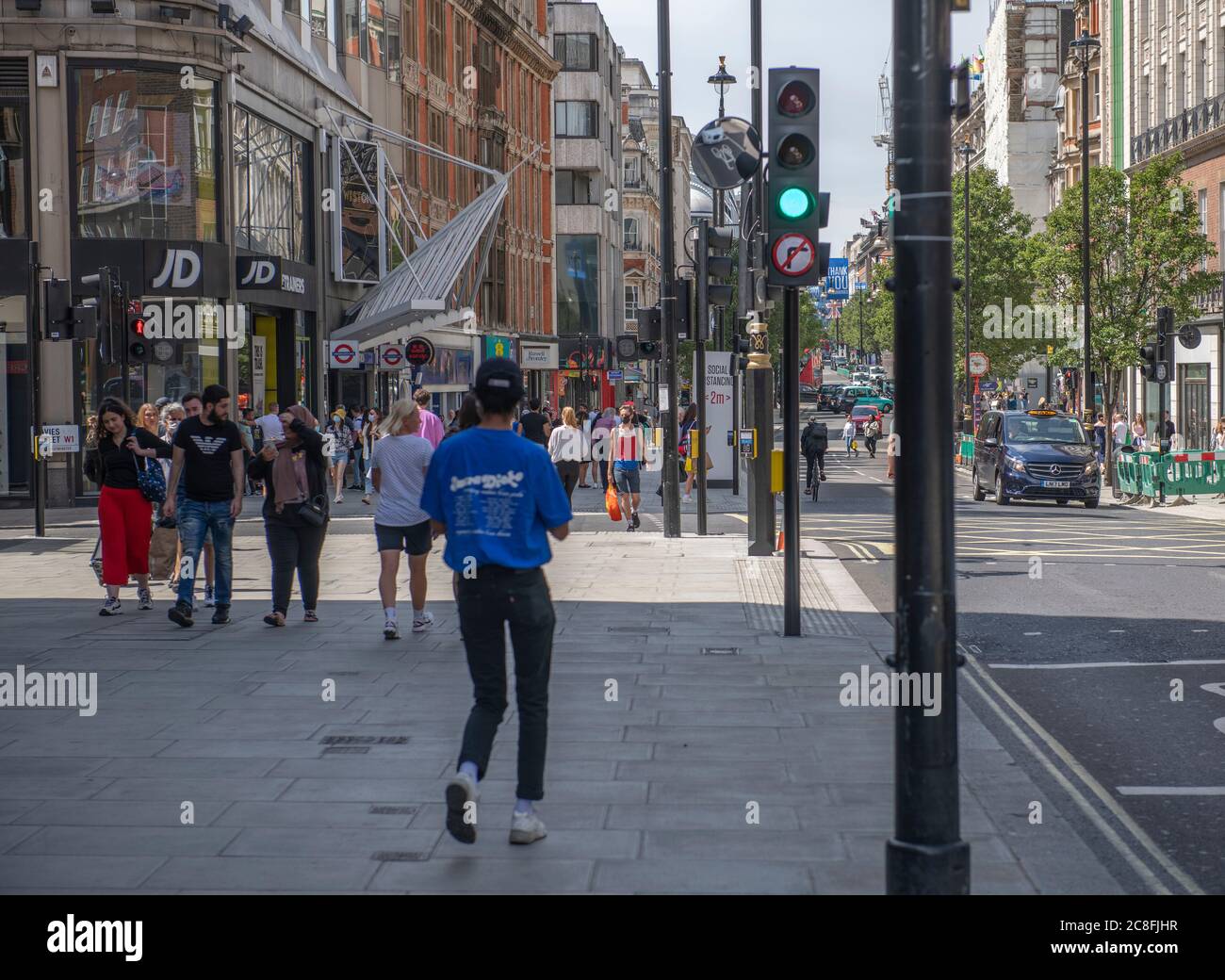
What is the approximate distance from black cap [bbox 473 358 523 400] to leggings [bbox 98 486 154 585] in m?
8.16

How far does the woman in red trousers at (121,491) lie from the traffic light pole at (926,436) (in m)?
9.91

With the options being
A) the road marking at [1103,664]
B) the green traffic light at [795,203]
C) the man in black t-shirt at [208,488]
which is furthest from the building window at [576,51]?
the road marking at [1103,664]

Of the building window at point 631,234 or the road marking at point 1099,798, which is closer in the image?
the road marking at point 1099,798

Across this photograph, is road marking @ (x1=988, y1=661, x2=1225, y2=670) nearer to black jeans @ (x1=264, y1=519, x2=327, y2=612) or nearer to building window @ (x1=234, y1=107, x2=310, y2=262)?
black jeans @ (x1=264, y1=519, x2=327, y2=612)

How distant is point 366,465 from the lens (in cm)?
3503

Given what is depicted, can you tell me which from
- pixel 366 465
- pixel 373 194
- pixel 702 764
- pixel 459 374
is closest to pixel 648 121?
pixel 459 374

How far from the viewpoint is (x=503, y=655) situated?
6852mm

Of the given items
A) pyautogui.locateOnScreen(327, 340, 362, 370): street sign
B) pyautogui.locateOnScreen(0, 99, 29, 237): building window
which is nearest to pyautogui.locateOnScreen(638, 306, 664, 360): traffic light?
pyautogui.locateOnScreen(0, 99, 29, 237): building window

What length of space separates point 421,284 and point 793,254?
96.7ft

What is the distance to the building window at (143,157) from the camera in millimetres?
30391

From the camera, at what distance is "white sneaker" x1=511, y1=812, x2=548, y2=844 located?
6.56m

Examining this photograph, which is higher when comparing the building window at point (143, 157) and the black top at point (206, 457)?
the building window at point (143, 157)

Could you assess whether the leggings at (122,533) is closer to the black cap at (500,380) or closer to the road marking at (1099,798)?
the road marking at (1099,798)

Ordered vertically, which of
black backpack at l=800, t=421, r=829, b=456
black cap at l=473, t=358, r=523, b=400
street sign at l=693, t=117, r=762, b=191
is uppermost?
street sign at l=693, t=117, r=762, b=191
